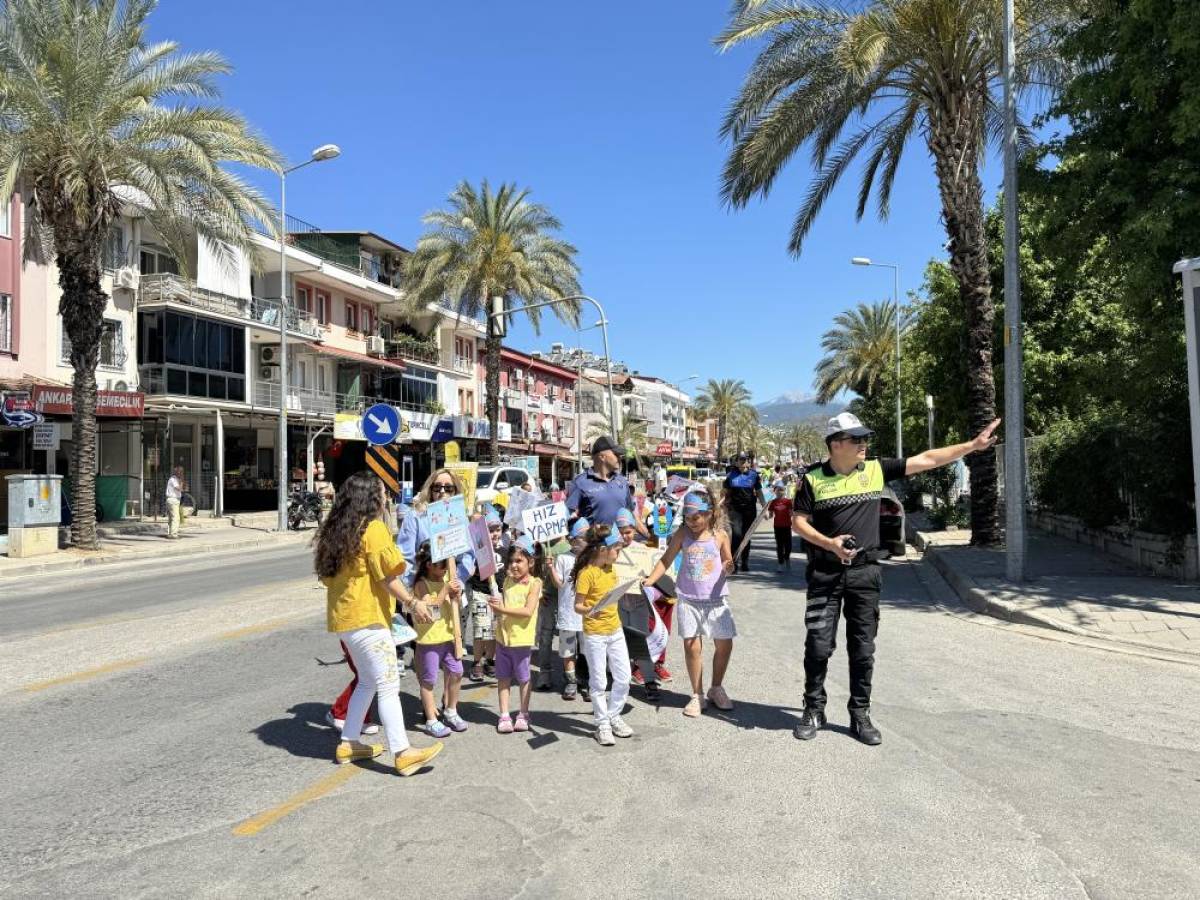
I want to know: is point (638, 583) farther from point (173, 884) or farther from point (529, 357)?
point (529, 357)

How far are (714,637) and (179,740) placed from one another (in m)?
3.43

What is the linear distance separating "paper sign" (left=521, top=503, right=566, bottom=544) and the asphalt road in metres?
1.19

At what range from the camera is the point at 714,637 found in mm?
6062

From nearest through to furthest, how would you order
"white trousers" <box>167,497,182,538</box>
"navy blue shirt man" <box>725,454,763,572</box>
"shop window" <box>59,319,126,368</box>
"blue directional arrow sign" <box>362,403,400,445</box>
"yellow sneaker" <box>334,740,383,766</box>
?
"yellow sneaker" <box>334,740,383,766</box> < "navy blue shirt man" <box>725,454,763,572</box> < "blue directional arrow sign" <box>362,403,400,445</box> < "white trousers" <box>167,497,182,538</box> < "shop window" <box>59,319,126,368</box>

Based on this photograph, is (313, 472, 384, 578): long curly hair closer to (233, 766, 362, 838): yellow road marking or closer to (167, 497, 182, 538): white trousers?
(233, 766, 362, 838): yellow road marking

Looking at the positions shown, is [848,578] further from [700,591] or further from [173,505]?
[173,505]

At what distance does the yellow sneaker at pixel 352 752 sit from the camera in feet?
16.6

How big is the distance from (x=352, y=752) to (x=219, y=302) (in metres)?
28.5

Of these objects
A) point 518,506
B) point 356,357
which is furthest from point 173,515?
point 518,506

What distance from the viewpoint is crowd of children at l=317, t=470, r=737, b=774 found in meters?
4.89

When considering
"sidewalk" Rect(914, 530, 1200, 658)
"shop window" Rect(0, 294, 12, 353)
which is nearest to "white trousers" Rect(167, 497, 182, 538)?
"shop window" Rect(0, 294, 12, 353)

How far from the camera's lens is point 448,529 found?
6016 millimetres

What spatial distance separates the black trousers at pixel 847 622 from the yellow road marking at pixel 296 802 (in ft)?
9.02

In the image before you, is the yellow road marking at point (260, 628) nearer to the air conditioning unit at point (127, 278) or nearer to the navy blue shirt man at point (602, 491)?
the navy blue shirt man at point (602, 491)
